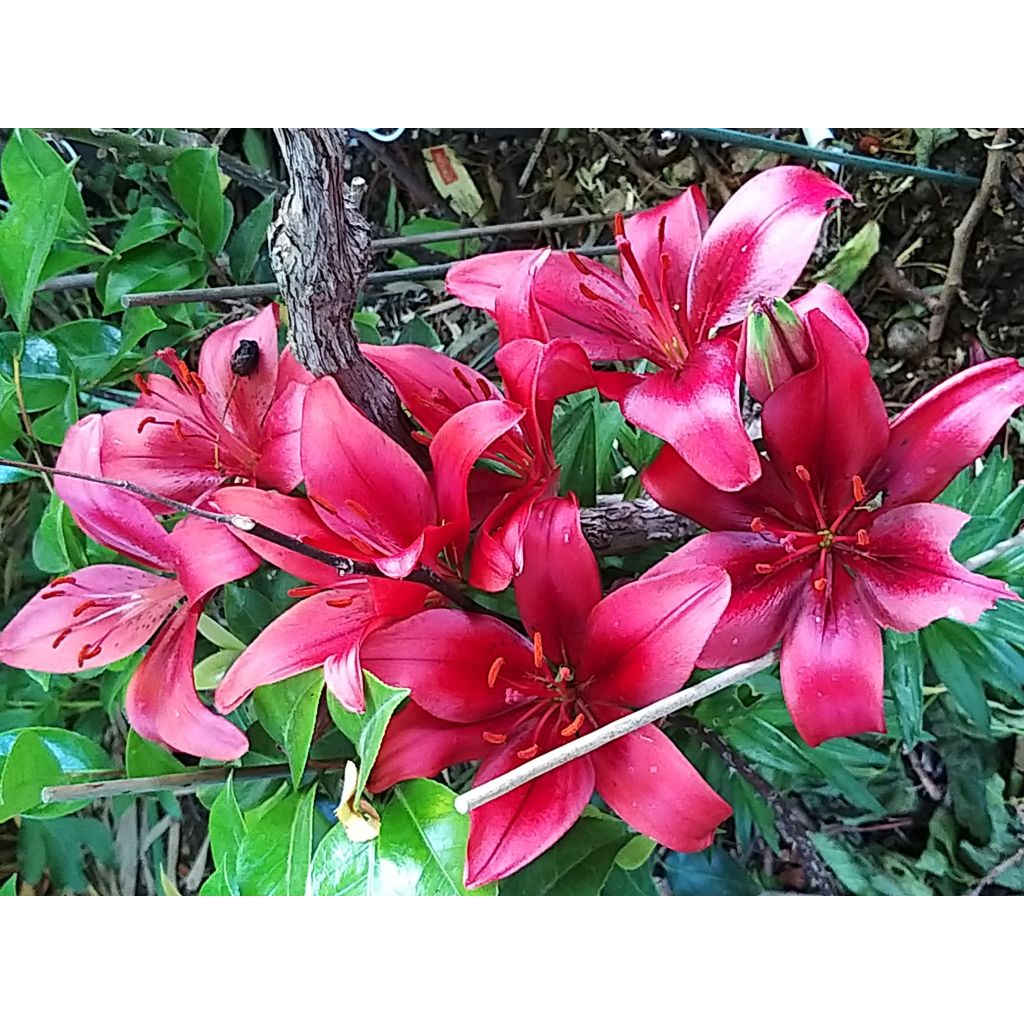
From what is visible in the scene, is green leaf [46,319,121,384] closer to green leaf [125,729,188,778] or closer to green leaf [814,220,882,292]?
green leaf [125,729,188,778]

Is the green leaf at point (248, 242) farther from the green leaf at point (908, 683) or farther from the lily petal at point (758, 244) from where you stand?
the green leaf at point (908, 683)

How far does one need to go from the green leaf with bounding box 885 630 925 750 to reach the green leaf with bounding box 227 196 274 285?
462 millimetres

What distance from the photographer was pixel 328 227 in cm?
64

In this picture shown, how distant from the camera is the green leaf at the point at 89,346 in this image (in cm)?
74

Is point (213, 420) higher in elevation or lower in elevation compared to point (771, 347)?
lower

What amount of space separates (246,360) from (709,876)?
42cm

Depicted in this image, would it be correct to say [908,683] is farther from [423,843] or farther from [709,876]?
[423,843]

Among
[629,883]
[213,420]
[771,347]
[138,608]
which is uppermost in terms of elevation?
[771,347]

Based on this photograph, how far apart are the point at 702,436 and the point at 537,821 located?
0.23m

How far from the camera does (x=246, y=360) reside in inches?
27.3

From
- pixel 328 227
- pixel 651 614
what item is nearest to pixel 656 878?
pixel 651 614

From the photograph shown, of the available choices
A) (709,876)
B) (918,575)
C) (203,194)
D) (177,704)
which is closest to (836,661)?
(918,575)

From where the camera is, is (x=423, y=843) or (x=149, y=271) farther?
(x=149, y=271)
